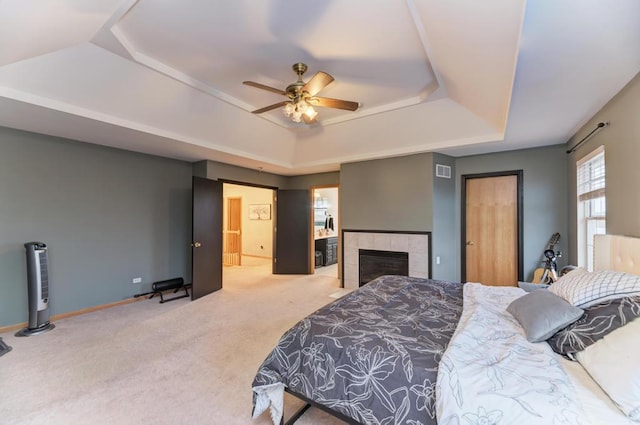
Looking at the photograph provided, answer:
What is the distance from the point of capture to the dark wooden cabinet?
24.7 feet

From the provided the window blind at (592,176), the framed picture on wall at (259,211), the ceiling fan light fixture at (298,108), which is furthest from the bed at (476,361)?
the framed picture on wall at (259,211)

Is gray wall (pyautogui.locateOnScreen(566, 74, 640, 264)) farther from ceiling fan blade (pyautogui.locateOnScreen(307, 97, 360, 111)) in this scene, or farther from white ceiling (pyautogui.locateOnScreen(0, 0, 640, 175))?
ceiling fan blade (pyautogui.locateOnScreen(307, 97, 360, 111))

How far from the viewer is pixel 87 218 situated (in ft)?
13.5

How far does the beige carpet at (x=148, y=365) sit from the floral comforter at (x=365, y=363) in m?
0.48

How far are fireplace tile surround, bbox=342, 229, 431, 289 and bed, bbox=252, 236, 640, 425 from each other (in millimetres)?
2442

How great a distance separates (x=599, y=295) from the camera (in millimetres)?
1581

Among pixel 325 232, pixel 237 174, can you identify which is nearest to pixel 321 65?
pixel 237 174

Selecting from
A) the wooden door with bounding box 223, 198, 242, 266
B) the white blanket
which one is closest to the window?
the white blanket

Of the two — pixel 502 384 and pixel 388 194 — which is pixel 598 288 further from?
pixel 388 194

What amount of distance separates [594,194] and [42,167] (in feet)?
21.9

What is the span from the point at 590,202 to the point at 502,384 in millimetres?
3461

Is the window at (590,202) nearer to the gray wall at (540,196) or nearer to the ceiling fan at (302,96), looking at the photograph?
the gray wall at (540,196)

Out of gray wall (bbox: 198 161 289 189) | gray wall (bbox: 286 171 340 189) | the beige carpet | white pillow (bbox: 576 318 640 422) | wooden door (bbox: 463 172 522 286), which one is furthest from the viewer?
gray wall (bbox: 286 171 340 189)

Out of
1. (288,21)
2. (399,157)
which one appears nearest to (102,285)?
(288,21)
